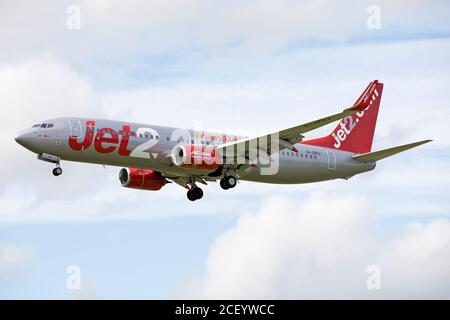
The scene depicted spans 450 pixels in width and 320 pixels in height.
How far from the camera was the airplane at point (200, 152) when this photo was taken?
218 feet

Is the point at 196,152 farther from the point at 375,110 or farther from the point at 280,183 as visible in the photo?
the point at 375,110

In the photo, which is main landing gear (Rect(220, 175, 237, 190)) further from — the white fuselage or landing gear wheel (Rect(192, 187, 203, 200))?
landing gear wheel (Rect(192, 187, 203, 200))

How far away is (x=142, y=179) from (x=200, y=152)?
8.17 m

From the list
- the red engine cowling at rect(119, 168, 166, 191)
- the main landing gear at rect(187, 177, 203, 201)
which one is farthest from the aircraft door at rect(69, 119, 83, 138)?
the main landing gear at rect(187, 177, 203, 201)

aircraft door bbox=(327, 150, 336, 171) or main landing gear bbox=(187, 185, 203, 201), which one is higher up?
aircraft door bbox=(327, 150, 336, 171)

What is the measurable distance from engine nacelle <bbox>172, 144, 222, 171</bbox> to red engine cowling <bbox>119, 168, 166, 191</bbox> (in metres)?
7.22

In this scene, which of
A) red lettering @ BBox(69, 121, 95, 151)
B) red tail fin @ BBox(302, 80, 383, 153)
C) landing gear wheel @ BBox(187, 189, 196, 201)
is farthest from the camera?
red tail fin @ BBox(302, 80, 383, 153)

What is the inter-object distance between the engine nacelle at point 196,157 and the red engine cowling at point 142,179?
7.22 m

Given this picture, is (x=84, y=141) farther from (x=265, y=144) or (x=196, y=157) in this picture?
(x=265, y=144)

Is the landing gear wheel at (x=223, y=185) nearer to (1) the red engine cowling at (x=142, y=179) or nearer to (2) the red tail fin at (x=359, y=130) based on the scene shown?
(1) the red engine cowling at (x=142, y=179)

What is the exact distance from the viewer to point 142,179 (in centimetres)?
7569

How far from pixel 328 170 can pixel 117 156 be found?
17.4 m

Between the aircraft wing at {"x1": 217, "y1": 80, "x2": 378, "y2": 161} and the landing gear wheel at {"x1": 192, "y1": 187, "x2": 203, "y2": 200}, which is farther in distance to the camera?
the landing gear wheel at {"x1": 192, "y1": 187, "x2": 203, "y2": 200}

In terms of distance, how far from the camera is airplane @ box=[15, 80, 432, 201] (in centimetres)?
6631
